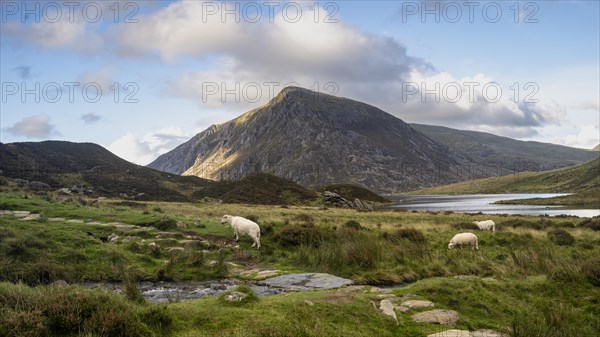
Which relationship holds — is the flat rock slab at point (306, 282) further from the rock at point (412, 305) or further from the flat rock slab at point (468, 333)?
the flat rock slab at point (468, 333)

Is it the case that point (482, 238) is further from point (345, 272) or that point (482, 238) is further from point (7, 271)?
point (7, 271)

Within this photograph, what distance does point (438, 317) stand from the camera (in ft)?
31.0

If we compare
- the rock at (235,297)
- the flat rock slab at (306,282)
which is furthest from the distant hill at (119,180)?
the rock at (235,297)

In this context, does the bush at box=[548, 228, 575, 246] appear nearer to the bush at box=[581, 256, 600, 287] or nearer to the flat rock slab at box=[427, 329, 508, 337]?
the bush at box=[581, 256, 600, 287]

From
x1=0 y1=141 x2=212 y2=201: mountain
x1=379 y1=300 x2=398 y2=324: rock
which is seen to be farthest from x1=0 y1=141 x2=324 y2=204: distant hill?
x1=379 y1=300 x2=398 y2=324: rock

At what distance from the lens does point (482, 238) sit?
25.5 metres

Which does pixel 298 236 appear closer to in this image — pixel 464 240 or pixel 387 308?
pixel 464 240

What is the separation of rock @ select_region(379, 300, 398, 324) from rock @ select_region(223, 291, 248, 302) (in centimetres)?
325

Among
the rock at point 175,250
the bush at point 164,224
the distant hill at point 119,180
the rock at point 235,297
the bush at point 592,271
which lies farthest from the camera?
the distant hill at point 119,180

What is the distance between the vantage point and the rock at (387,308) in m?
9.00

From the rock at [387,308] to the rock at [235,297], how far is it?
128 inches

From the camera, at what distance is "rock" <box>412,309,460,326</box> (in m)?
9.22

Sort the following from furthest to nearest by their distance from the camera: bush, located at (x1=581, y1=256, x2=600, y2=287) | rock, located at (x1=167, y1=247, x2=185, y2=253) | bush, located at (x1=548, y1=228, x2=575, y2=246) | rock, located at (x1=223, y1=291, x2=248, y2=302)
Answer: bush, located at (x1=548, y1=228, x2=575, y2=246) → rock, located at (x1=167, y1=247, x2=185, y2=253) → bush, located at (x1=581, y1=256, x2=600, y2=287) → rock, located at (x1=223, y1=291, x2=248, y2=302)

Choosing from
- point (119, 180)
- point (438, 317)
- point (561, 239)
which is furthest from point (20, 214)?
point (119, 180)
